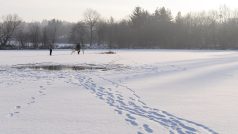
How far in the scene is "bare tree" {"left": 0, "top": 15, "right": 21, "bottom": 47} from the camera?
101m

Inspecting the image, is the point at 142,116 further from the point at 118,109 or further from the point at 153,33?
the point at 153,33

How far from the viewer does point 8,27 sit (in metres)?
104

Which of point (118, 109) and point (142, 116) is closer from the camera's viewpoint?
point (142, 116)

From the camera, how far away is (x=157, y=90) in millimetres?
13562

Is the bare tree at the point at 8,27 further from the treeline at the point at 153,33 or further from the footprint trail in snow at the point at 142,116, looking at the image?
the footprint trail in snow at the point at 142,116

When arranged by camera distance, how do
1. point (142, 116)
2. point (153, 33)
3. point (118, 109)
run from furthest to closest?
point (153, 33) < point (118, 109) < point (142, 116)

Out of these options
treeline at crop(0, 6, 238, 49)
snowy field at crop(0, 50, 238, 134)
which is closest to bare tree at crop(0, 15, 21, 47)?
treeline at crop(0, 6, 238, 49)

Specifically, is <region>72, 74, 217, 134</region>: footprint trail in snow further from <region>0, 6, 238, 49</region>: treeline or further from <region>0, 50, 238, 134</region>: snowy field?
<region>0, 6, 238, 49</region>: treeline

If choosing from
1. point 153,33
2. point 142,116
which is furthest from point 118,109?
point 153,33

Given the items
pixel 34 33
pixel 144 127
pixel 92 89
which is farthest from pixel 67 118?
pixel 34 33

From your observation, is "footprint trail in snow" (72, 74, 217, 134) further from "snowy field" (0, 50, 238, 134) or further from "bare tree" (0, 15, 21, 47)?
"bare tree" (0, 15, 21, 47)

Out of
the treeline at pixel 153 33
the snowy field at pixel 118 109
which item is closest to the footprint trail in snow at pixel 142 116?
the snowy field at pixel 118 109

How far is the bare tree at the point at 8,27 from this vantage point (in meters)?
101

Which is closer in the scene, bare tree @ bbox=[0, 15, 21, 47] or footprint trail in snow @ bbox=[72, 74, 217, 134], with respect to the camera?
footprint trail in snow @ bbox=[72, 74, 217, 134]
